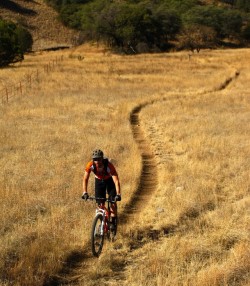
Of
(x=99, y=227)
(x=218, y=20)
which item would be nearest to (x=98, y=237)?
(x=99, y=227)

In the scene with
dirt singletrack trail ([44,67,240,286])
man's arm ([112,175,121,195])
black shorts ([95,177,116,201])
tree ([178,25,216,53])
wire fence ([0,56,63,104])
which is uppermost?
tree ([178,25,216,53])

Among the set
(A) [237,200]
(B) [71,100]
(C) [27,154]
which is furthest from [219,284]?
(B) [71,100]

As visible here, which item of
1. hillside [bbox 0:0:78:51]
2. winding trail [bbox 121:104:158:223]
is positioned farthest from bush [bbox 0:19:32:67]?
winding trail [bbox 121:104:158:223]

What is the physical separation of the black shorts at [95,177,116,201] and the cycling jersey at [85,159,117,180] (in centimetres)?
11

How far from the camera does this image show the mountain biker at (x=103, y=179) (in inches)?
340

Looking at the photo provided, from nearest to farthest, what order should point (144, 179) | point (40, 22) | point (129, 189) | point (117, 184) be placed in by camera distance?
point (117, 184)
point (129, 189)
point (144, 179)
point (40, 22)

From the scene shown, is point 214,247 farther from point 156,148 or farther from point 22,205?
point 156,148

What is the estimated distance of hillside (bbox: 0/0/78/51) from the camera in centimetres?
9725

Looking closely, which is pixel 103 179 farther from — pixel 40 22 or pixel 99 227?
pixel 40 22

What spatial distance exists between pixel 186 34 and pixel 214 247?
8401cm

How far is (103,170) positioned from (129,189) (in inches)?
151

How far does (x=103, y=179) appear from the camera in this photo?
8.95 m

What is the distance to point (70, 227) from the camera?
9.86 m

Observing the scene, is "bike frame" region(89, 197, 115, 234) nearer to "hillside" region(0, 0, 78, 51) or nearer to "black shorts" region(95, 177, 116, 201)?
"black shorts" region(95, 177, 116, 201)
